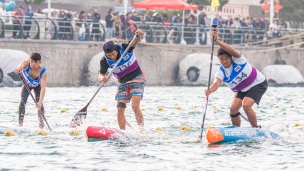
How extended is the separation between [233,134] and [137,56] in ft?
70.5

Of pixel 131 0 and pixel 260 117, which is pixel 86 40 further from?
pixel 131 0

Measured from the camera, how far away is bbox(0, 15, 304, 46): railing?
3266 cm

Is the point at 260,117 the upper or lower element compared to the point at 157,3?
lower

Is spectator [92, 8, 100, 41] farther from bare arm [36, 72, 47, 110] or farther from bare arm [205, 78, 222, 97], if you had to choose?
bare arm [205, 78, 222, 97]

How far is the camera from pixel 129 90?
15820 mm

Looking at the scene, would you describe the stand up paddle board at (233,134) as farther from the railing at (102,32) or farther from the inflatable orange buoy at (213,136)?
the railing at (102,32)

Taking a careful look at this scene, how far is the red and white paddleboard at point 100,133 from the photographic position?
50.3ft

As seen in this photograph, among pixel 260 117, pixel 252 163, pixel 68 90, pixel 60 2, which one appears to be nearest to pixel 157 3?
pixel 68 90

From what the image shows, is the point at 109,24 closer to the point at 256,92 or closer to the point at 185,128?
the point at 185,128

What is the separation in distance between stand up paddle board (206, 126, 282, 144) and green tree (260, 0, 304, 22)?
1941 inches

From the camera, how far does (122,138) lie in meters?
15.4

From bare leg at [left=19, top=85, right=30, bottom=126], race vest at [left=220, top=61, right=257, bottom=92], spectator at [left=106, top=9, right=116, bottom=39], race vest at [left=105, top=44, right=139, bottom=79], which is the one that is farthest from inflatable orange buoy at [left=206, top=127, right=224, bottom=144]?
spectator at [left=106, top=9, right=116, bottom=39]

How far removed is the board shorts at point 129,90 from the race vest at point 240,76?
1440 mm

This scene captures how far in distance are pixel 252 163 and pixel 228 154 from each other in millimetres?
931
